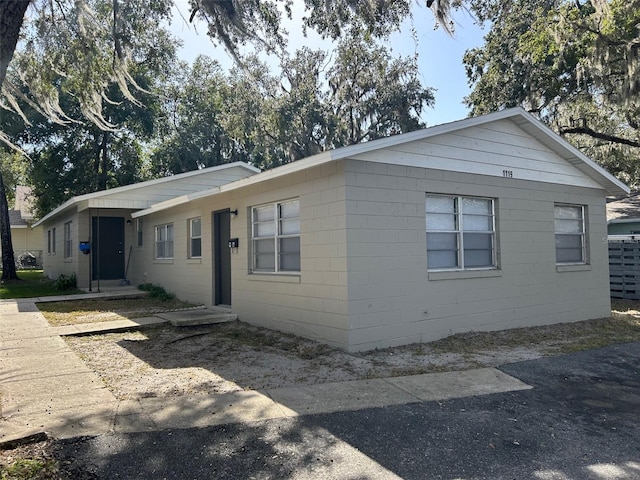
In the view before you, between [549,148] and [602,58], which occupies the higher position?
[602,58]

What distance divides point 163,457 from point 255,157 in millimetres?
27673

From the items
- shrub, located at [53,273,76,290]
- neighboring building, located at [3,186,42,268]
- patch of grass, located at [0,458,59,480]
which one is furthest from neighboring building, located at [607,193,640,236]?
neighboring building, located at [3,186,42,268]

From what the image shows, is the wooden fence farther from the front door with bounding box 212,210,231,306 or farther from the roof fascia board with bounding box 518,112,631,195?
the front door with bounding box 212,210,231,306

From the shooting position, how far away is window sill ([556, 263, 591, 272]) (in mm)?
9773

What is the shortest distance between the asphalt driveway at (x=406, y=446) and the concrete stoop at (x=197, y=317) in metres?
5.11

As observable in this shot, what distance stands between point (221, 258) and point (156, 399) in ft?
20.9

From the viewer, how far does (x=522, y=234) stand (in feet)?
30.0

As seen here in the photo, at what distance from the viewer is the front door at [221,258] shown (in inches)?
430

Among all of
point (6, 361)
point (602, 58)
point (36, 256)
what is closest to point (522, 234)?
point (602, 58)

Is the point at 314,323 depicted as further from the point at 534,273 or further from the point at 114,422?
the point at 534,273

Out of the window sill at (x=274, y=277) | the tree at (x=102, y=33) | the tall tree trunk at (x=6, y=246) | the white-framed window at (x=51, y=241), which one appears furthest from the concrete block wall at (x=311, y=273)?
the tall tree trunk at (x=6, y=246)

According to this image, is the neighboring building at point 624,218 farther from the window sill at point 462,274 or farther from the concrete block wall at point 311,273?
the concrete block wall at point 311,273

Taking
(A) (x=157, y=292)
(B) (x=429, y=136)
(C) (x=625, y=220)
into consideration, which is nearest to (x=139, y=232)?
(A) (x=157, y=292)

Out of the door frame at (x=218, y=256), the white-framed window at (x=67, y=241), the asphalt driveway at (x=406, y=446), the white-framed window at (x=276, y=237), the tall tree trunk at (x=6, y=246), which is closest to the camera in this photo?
the asphalt driveway at (x=406, y=446)
